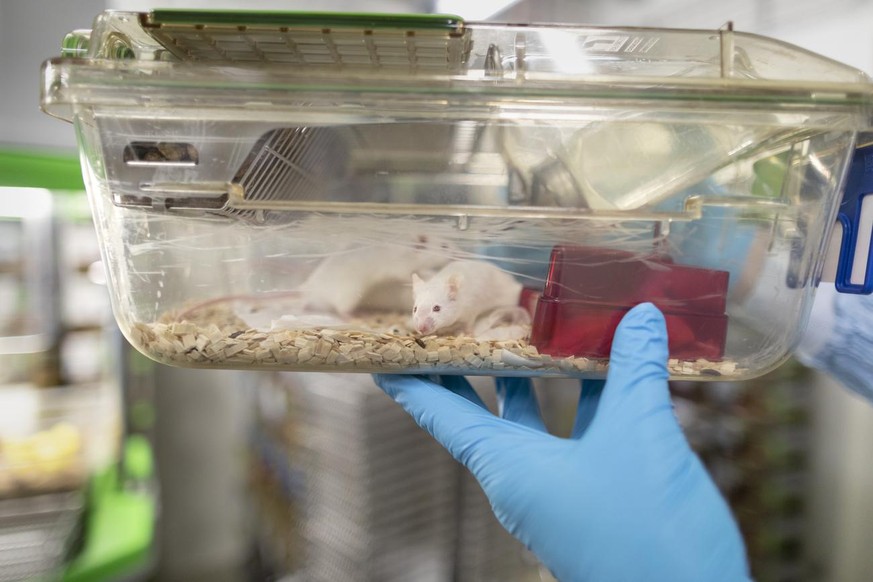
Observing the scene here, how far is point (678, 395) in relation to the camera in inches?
55.4

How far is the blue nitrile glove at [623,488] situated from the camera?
18.4 inches

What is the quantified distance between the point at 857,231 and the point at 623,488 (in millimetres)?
361

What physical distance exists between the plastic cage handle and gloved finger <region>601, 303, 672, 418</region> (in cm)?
22

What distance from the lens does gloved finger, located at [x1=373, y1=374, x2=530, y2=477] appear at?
1.72 ft

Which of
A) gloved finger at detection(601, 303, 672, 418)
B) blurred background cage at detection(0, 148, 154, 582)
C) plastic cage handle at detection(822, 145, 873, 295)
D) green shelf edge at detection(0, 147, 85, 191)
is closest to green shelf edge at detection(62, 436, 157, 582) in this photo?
blurred background cage at detection(0, 148, 154, 582)

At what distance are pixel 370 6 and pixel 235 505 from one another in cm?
146

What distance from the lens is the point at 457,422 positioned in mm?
542

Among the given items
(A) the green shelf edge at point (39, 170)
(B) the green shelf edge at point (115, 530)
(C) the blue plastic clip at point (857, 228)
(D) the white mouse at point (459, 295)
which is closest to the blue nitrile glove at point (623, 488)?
(D) the white mouse at point (459, 295)

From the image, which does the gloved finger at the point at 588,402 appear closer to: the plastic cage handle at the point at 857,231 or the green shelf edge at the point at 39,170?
the plastic cage handle at the point at 857,231

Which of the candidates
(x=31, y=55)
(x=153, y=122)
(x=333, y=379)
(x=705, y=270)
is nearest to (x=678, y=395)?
(x=333, y=379)

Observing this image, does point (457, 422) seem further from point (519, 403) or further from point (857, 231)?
point (857, 231)

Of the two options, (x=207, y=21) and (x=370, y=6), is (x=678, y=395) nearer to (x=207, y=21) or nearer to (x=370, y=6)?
(x=370, y=6)

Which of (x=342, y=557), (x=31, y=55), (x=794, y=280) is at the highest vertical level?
(x=31, y=55)

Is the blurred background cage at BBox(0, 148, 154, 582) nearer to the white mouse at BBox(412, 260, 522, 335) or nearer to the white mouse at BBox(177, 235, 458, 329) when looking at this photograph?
the white mouse at BBox(177, 235, 458, 329)
